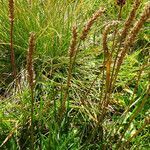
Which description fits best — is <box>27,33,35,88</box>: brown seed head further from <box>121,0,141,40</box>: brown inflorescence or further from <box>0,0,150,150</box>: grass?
<box>0,0,150,150</box>: grass

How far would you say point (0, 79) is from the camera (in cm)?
236

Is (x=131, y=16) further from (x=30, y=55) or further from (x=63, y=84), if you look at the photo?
(x=63, y=84)

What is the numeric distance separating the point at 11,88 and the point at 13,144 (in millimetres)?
669

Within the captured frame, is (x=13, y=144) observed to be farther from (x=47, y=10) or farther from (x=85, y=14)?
(x=85, y=14)

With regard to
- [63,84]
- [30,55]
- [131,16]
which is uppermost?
[131,16]

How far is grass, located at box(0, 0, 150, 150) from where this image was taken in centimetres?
187

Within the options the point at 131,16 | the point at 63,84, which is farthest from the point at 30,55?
the point at 63,84

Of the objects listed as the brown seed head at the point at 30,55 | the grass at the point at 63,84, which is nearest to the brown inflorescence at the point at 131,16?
the brown seed head at the point at 30,55

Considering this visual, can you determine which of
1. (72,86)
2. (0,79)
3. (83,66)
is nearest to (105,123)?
(72,86)

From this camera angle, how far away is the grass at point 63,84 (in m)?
1.87

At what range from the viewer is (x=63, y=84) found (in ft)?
A: 7.47

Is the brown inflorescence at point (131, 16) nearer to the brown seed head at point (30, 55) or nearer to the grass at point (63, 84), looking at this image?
the brown seed head at point (30, 55)

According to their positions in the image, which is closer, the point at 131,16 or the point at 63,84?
the point at 131,16

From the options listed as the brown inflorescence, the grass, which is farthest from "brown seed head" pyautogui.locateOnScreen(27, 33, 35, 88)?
the grass
